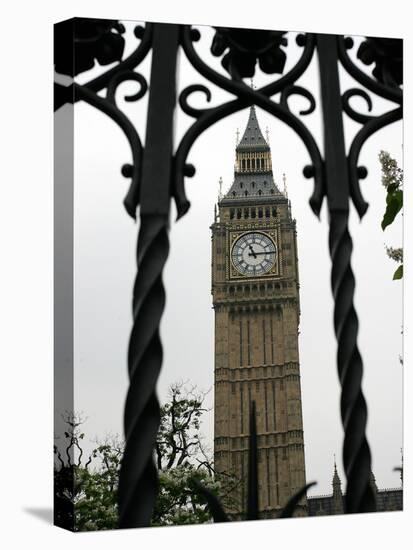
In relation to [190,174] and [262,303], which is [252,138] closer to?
[262,303]

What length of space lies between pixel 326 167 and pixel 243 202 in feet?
35.1

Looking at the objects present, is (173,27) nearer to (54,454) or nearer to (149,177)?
(149,177)

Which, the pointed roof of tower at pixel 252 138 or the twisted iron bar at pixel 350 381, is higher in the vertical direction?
the pointed roof of tower at pixel 252 138

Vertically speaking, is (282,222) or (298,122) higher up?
(282,222)

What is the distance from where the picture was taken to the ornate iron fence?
2289 mm

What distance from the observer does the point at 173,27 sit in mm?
2611

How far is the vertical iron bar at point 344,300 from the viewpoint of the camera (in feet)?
8.00

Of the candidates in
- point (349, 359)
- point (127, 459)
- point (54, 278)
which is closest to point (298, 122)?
point (349, 359)

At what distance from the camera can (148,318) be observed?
2.32 meters


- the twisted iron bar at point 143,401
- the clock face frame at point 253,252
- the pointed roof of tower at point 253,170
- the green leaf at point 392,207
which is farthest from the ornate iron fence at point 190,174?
the clock face frame at point 253,252

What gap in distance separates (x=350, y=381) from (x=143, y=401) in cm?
52

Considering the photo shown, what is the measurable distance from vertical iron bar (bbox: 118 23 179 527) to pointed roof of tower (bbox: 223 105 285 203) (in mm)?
5635

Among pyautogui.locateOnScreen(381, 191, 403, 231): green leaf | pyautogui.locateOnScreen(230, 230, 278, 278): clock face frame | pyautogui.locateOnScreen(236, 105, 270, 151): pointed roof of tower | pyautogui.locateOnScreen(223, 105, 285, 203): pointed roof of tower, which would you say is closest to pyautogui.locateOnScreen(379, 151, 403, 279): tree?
pyautogui.locateOnScreen(381, 191, 403, 231): green leaf

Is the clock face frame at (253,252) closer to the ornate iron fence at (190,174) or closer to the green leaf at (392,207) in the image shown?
the ornate iron fence at (190,174)
